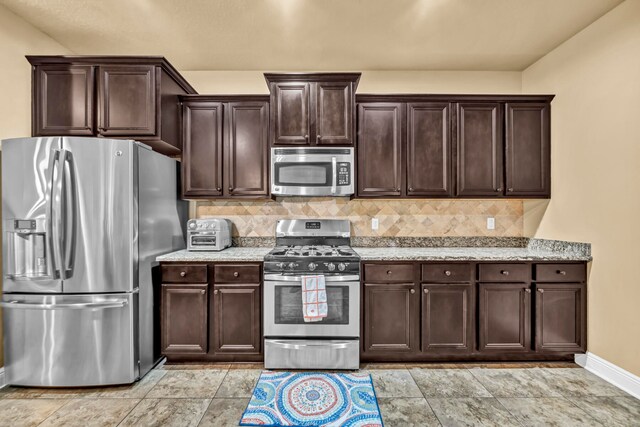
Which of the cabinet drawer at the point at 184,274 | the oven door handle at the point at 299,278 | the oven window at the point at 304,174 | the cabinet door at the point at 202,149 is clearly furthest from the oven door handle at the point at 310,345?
the cabinet door at the point at 202,149

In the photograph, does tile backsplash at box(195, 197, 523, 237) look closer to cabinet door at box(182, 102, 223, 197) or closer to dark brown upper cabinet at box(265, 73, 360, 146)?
cabinet door at box(182, 102, 223, 197)

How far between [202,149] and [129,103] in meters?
0.74

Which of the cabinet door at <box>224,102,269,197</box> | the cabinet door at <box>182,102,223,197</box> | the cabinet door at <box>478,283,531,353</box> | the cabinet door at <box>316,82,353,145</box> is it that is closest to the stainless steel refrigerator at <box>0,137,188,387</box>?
the cabinet door at <box>182,102,223,197</box>

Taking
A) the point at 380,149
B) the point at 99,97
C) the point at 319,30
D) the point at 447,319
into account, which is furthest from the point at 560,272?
the point at 99,97

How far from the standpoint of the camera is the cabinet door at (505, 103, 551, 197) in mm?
3262

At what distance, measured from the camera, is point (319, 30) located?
291 cm

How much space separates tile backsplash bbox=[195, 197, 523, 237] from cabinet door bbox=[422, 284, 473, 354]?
873 mm

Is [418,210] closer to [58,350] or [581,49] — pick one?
[581,49]

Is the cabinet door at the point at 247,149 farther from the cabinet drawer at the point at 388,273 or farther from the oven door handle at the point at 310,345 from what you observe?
the oven door handle at the point at 310,345

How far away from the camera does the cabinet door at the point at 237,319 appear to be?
9.36 feet

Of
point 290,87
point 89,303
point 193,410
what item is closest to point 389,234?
point 290,87

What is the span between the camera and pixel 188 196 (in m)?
3.29

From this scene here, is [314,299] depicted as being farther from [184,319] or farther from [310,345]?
[184,319]

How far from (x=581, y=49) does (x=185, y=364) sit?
183 inches
